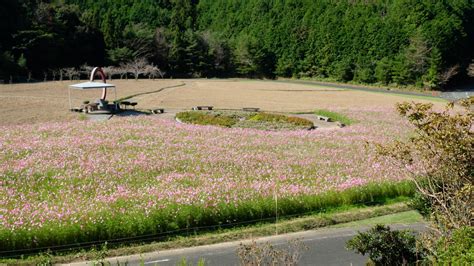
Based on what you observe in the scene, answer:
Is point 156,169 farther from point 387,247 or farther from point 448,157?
point 448,157

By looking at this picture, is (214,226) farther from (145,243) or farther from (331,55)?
(331,55)

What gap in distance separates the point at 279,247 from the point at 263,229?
1736 mm

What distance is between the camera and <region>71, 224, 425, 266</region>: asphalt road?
12602 mm

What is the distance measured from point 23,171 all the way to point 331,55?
90.6 meters

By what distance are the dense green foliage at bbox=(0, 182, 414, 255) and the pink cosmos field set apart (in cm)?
19

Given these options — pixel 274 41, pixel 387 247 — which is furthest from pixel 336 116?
pixel 274 41

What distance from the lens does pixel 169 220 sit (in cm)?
1490

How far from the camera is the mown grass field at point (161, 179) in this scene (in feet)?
47.2

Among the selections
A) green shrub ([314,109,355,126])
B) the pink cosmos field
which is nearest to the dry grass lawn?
green shrub ([314,109,355,126])

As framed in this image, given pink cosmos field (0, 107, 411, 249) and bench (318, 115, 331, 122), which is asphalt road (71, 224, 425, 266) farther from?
bench (318, 115, 331, 122)

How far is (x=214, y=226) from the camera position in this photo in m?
15.4

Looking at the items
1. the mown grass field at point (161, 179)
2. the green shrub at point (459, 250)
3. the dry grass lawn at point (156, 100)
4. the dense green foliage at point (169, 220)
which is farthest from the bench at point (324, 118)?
the green shrub at point (459, 250)

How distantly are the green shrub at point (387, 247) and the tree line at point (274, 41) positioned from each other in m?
72.2

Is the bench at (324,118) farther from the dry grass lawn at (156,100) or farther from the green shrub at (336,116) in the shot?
the dry grass lawn at (156,100)
